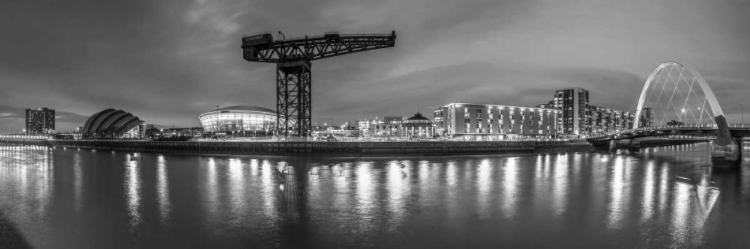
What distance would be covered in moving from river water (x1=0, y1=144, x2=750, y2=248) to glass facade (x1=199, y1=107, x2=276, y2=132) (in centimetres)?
7747

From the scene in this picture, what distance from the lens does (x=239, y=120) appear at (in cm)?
9925

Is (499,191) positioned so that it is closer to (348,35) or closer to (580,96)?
(348,35)

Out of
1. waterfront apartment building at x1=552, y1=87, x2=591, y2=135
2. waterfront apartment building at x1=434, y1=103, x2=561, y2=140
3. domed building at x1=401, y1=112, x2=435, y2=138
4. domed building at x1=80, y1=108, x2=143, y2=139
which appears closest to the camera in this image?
waterfront apartment building at x1=434, y1=103, x2=561, y2=140

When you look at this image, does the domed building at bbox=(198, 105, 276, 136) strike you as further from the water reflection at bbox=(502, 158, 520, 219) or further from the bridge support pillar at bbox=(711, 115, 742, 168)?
the bridge support pillar at bbox=(711, 115, 742, 168)

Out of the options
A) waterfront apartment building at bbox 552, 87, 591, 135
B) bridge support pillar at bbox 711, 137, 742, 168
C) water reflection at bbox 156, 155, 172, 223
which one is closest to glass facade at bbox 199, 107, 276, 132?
water reflection at bbox 156, 155, 172, 223

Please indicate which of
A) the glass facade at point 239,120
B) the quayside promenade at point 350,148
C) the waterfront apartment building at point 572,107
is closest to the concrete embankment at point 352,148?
the quayside promenade at point 350,148

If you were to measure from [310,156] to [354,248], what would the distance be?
1215 inches

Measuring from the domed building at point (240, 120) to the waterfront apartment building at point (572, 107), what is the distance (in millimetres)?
116647

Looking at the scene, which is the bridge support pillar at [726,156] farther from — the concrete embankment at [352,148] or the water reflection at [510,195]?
the water reflection at [510,195]

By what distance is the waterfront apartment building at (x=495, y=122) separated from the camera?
85.4 metres

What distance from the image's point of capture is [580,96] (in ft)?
504

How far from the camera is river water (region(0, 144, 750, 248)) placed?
33.6 feet

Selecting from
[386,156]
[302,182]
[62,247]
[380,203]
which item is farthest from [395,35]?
[62,247]

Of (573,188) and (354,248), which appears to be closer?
(354,248)
